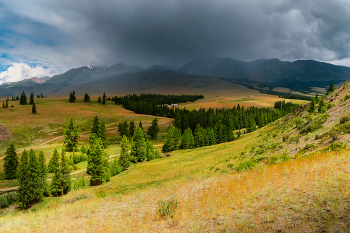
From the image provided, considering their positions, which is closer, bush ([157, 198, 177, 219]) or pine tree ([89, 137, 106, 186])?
bush ([157, 198, 177, 219])

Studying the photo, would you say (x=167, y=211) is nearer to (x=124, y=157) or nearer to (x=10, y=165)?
(x=124, y=157)

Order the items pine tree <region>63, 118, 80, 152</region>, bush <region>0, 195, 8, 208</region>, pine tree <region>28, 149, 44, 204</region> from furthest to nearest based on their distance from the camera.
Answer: pine tree <region>63, 118, 80, 152</region> < bush <region>0, 195, 8, 208</region> < pine tree <region>28, 149, 44, 204</region>

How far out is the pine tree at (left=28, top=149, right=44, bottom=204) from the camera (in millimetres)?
38219

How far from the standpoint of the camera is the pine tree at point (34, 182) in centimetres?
3822

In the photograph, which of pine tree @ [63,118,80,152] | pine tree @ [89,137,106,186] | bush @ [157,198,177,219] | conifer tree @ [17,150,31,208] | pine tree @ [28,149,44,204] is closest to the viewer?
bush @ [157,198,177,219]

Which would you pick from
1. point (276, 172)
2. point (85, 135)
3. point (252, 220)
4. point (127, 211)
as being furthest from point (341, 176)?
point (85, 135)

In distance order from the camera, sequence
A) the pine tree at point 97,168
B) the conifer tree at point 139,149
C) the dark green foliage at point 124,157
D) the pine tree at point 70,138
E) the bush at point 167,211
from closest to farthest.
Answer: the bush at point 167,211, the pine tree at point 97,168, the dark green foliage at point 124,157, the conifer tree at point 139,149, the pine tree at point 70,138

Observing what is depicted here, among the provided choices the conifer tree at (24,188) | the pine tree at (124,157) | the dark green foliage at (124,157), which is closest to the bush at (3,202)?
the conifer tree at (24,188)

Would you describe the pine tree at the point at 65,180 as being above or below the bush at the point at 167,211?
below

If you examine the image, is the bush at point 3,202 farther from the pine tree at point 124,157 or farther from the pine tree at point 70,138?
the pine tree at point 70,138

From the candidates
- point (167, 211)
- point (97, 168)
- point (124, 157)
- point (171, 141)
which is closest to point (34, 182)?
point (97, 168)

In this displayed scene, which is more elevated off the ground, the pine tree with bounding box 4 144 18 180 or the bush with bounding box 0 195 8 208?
the pine tree with bounding box 4 144 18 180

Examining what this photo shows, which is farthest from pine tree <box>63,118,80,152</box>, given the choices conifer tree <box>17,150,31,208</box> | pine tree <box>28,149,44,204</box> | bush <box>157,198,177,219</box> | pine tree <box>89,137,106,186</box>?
bush <box>157,198,177,219</box>

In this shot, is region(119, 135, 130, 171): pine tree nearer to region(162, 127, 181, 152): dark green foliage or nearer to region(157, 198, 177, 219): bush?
region(162, 127, 181, 152): dark green foliage
